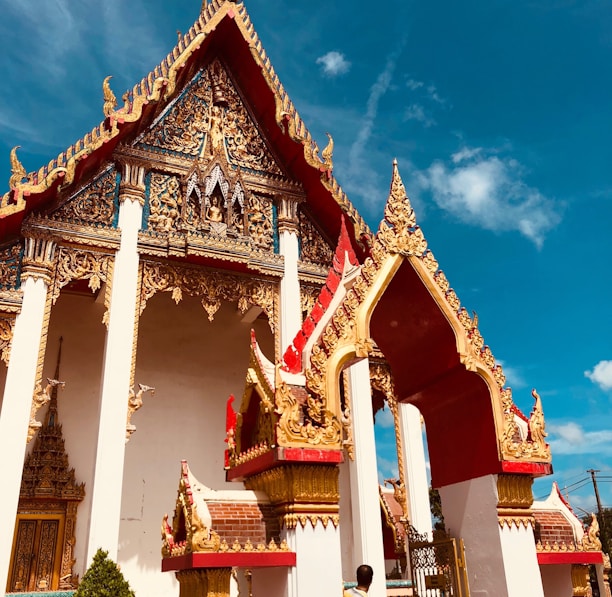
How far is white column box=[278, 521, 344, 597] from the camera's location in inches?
149

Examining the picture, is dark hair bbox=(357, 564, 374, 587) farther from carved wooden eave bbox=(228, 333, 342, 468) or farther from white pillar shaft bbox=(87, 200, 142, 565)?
white pillar shaft bbox=(87, 200, 142, 565)

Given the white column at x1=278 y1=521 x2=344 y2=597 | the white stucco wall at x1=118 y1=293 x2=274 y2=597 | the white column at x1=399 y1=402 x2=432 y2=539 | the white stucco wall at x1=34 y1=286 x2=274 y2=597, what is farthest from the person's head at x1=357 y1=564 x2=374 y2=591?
the white stucco wall at x1=34 y1=286 x2=274 y2=597

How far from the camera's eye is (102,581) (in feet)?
23.4

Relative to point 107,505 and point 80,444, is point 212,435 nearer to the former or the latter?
point 80,444

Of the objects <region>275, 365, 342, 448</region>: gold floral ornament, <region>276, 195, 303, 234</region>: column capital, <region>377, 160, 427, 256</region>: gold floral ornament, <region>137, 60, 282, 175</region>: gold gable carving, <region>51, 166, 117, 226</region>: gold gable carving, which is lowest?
<region>275, 365, 342, 448</region>: gold floral ornament

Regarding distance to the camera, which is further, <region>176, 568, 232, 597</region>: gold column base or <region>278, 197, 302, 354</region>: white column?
<region>278, 197, 302, 354</region>: white column

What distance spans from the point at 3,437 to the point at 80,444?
3123 millimetres

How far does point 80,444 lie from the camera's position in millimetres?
10781

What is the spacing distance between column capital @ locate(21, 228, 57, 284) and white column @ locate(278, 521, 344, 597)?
6.09 meters

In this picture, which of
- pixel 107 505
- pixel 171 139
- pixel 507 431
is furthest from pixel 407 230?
pixel 171 139

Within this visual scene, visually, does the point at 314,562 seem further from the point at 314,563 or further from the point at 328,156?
the point at 328,156

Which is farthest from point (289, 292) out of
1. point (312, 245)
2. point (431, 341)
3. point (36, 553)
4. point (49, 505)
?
point (36, 553)

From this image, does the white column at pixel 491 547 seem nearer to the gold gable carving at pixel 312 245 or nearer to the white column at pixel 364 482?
the white column at pixel 364 482

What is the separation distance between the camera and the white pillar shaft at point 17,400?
24.3 feet
